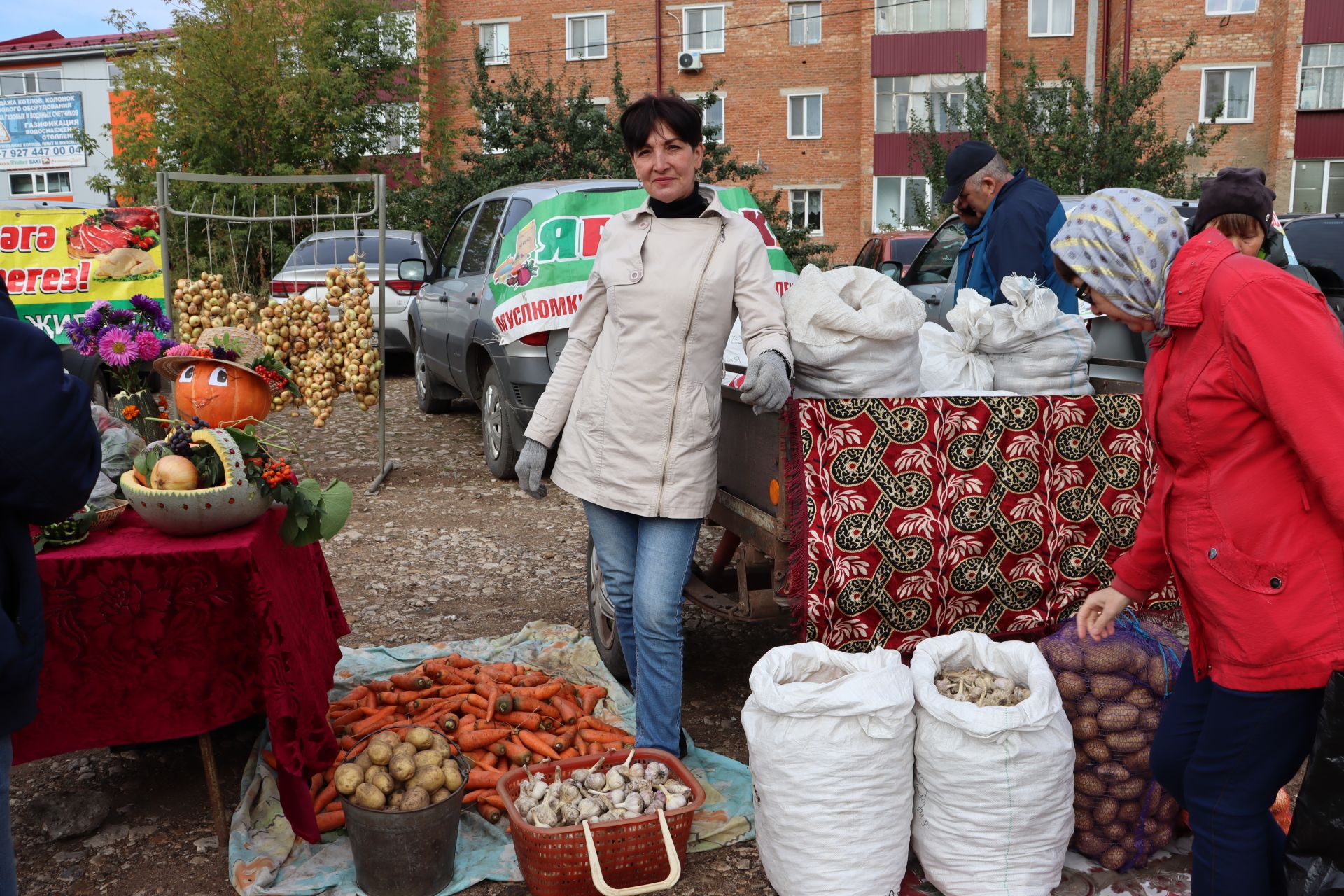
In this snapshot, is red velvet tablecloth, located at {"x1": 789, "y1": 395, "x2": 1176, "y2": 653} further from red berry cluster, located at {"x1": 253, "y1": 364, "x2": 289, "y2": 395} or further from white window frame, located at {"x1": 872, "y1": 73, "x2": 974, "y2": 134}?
Result: white window frame, located at {"x1": 872, "y1": 73, "x2": 974, "y2": 134}

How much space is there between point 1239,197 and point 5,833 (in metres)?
4.57

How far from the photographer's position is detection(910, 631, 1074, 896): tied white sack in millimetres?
2893

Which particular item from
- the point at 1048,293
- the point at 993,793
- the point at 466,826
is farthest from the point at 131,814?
the point at 1048,293

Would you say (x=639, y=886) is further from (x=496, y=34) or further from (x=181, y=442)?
(x=496, y=34)

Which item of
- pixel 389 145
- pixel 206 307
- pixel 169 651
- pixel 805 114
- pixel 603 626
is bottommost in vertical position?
pixel 603 626

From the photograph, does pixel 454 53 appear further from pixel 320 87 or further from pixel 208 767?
pixel 208 767

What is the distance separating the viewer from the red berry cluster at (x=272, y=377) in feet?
12.1

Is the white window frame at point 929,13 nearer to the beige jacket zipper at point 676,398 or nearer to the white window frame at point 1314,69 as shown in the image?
the white window frame at point 1314,69

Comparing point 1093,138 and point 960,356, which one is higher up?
point 1093,138

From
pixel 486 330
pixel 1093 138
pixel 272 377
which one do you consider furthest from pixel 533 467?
pixel 1093 138

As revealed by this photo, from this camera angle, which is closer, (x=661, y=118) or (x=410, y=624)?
(x=661, y=118)

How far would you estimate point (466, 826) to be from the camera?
354 centimetres

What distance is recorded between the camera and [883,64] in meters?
30.3

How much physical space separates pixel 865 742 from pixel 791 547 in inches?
26.2
